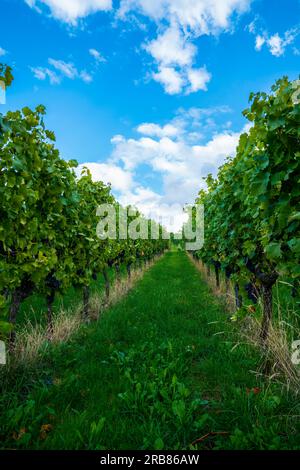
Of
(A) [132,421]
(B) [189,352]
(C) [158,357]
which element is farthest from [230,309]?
(A) [132,421]

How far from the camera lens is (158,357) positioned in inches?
169

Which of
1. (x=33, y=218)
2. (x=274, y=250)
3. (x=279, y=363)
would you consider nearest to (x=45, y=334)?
(x=33, y=218)

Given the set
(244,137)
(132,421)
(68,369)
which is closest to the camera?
(132,421)

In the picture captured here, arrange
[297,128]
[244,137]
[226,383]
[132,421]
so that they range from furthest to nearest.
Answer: [226,383], [244,137], [132,421], [297,128]

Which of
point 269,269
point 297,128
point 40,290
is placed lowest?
point 40,290

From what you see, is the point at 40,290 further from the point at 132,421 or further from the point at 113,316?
the point at 132,421

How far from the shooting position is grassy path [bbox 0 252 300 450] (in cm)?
260

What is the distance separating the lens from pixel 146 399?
3.20 metres

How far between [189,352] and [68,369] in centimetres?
191

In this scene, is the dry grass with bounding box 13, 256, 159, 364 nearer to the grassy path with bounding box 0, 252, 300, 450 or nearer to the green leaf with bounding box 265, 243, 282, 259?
the grassy path with bounding box 0, 252, 300, 450

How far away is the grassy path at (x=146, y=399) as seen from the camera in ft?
8.52

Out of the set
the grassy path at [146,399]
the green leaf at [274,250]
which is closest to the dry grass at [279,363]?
the grassy path at [146,399]

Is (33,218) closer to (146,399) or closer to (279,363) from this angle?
(146,399)

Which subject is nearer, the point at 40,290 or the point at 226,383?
the point at 226,383
